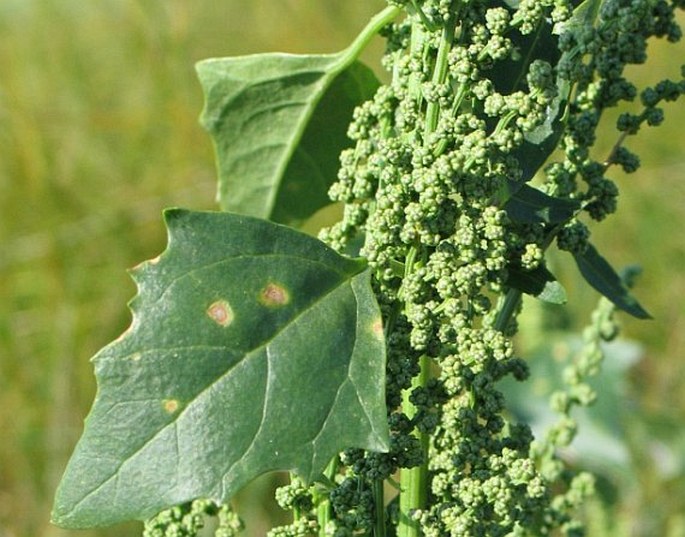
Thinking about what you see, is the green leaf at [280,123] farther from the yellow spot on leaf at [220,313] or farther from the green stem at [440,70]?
the yellow spot on leaf at [220,313]

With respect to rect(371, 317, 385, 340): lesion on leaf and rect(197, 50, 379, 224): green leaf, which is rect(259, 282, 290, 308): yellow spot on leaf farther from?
rect(197, 50, 379, 224): green leaf

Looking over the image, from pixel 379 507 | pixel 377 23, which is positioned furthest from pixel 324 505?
pixel 377 23

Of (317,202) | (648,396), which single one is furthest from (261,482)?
(317,202)

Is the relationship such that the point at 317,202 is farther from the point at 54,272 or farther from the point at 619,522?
the point at 54,272

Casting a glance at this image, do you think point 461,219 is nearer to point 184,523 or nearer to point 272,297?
point 272,297

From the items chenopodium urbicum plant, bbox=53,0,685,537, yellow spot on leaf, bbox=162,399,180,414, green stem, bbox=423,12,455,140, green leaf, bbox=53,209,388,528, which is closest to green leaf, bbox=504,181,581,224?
chenopodium urbicum plant, bbox=53,0,685,537

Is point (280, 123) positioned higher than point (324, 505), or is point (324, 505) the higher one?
point (280, 123)
